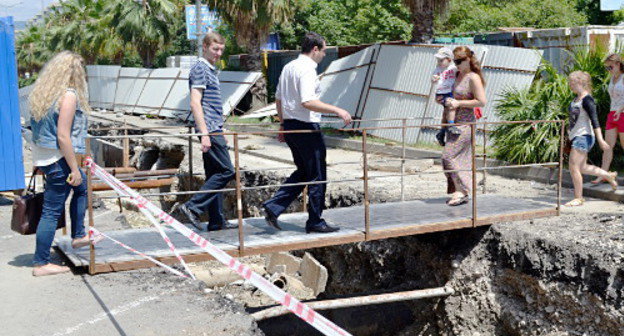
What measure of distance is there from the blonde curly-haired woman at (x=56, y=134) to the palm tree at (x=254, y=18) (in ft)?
56.1

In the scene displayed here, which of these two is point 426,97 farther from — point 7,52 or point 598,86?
point 7,52

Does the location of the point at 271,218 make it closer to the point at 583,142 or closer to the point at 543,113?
the point at 583,142

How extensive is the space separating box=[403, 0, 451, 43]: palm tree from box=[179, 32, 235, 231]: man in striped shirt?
458 inches

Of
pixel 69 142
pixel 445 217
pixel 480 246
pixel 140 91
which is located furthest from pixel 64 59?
pixel 140 91

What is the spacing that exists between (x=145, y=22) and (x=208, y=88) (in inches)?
Result: 1079

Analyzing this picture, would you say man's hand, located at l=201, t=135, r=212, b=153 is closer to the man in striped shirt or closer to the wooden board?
the man in striped shirt

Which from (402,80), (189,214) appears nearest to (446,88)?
(189,214)

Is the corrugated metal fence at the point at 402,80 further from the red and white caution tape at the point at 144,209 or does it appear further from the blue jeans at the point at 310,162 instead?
the red and white caution tape at the point at 144,209

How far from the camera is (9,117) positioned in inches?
377

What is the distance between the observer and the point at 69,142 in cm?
546

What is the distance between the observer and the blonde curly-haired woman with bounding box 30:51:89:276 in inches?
216

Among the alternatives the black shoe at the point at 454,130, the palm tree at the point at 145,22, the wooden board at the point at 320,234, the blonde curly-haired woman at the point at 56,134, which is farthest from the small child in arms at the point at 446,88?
the palm tree at the point at 145,22

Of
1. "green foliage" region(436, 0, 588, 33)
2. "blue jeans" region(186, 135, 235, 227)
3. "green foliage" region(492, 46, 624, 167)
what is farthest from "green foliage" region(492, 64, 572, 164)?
"green foliage" region(436, 0, 588, 33)

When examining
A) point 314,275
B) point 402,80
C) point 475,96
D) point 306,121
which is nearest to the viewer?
point 306,121
